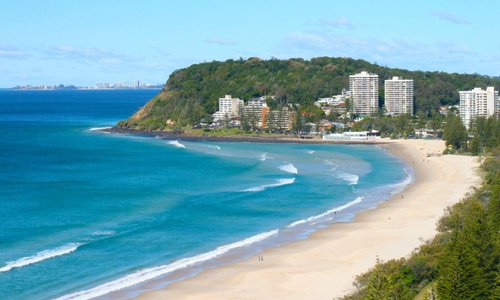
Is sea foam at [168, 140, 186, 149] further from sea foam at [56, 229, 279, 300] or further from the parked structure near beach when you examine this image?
sea foam at [56, 229, 279, 300]

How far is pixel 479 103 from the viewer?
4395 inches

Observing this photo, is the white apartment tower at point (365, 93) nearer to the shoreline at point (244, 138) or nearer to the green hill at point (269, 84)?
the green hill at point (269, 84)

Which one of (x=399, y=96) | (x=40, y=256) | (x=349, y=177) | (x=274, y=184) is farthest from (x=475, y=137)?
(x=40, y=256)

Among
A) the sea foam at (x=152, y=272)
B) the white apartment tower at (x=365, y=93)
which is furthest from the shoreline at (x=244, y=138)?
the sea foam at (x=152, y=272)

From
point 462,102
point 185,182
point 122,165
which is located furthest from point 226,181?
point 462,102

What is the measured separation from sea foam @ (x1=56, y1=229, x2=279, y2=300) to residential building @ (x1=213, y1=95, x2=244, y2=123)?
86758mm

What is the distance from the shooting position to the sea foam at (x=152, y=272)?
29141 mm

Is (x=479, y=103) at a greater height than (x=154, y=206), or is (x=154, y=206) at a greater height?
(x=479, y=103)

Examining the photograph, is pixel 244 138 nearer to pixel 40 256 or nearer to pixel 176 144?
pixel 176 144

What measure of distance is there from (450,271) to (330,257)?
495 inches

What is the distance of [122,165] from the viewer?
70.5m

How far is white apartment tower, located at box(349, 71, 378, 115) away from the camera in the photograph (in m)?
130

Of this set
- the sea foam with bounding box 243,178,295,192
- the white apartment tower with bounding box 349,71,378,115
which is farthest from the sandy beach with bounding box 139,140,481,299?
the white apartment tower with bounding box 349,71,378,115

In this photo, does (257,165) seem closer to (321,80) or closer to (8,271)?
(8,271)
